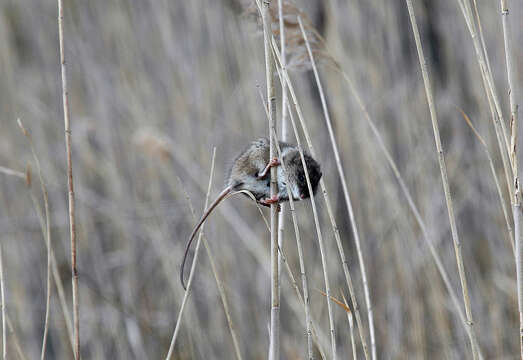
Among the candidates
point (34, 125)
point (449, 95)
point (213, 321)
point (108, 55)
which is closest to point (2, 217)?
point (34, 125)

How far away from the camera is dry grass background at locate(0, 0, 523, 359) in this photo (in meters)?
2.24

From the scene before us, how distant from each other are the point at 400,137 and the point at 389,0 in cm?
62

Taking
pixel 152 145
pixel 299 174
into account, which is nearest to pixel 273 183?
pixel 299 174

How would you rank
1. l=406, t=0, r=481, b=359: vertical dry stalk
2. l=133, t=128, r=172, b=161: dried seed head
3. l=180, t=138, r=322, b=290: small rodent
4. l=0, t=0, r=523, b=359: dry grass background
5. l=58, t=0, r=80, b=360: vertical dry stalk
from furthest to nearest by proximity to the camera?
l=0, t=0, r=523, b=359: dry grass background
l=133, t=128, r=172, b=161: dried seed head
l=180, t=138, r=322, b=290: small rodent
l=58, t=0, r=80, b=360: vertical dry stalk
l=406, t=0, r=481, b=359: vertical dry stalk

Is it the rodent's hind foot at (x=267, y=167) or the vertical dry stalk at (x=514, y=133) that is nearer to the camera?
the vertical dry stalk at (x=514, y=133)

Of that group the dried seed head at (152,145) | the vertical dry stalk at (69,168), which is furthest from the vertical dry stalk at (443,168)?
the dried seed head at (152,145)

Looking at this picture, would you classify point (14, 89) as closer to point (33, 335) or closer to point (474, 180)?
point (33, 335)

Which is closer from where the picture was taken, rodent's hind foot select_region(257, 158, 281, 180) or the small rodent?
rodent's hind foot select_region(257, 158, 281, 180)

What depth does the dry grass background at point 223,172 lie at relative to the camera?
7.34ft

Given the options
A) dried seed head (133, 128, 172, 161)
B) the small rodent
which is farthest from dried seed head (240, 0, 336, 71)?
dried seed head (133, 128, 172, 161)

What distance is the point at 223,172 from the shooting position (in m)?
2.53

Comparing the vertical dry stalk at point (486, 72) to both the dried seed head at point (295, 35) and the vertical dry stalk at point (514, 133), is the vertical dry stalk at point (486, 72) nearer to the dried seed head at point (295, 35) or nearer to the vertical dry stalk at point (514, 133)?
the vertical dry stalk at point (514, 133)

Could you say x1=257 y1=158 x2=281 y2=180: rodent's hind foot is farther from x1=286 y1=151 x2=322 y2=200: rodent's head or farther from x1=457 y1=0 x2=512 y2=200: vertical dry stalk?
x1=457 y1=0 x2=512 y2=200: vertical dry stalk

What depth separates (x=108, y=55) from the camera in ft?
9.38
